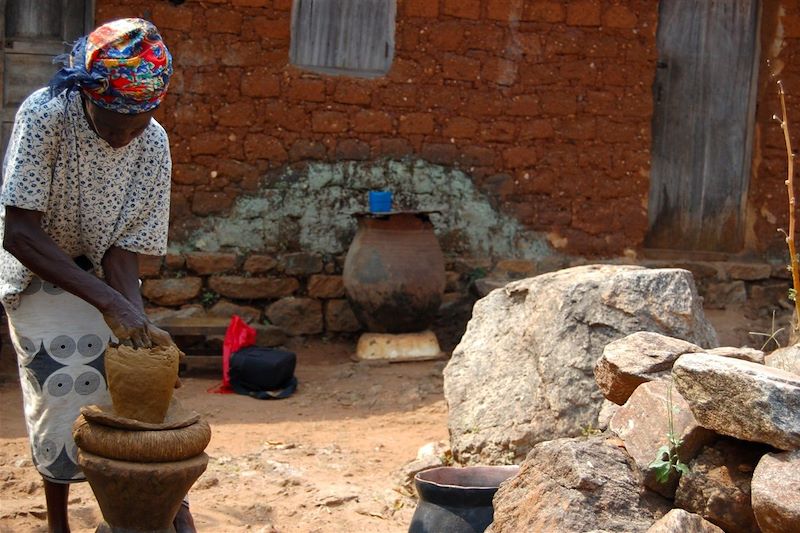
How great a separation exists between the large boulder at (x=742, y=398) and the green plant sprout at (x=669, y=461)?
12cm

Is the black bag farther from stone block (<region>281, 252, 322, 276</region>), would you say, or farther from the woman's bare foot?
the woman's bare foot

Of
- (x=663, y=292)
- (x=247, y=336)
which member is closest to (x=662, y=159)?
(x=247, y=336)

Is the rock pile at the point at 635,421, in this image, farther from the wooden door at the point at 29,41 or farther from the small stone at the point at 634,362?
the wooden door at the point at 29,41

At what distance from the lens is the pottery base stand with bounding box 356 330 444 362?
7.69 meters

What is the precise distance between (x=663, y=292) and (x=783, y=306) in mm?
4973

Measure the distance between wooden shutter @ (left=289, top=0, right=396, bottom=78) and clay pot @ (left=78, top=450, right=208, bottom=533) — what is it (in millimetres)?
5462

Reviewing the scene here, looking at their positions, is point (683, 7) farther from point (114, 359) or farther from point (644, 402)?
point (114, 359)

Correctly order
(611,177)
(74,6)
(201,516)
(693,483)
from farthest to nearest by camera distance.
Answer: (611,177)
(74,6)
(201,516)
(693,483)

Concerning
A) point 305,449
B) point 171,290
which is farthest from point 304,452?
point 171,290

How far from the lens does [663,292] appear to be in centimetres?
462

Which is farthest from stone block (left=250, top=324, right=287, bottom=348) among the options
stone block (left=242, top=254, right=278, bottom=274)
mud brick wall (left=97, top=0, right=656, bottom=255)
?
mud brick wall (left=97, top=0, right=656, bottom=255)

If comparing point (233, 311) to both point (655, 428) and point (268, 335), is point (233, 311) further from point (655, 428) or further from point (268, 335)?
point (655, 428)

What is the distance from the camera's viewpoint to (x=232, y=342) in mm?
7164

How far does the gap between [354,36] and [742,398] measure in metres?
5.83
